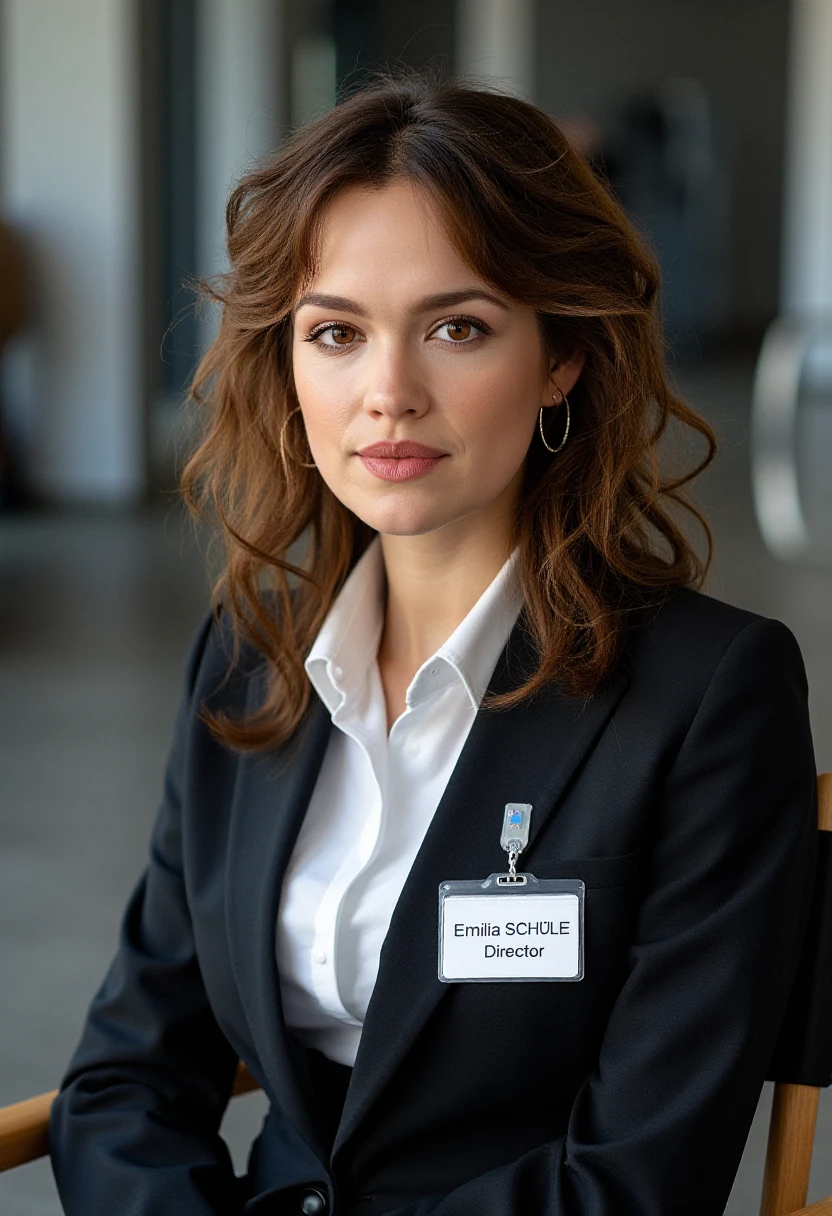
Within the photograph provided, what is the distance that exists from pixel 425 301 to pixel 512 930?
1.87ft

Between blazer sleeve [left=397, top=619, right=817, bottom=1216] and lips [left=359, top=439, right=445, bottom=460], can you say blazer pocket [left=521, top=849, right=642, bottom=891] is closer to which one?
blazer sleeve [left=397, top=619, right=817, bottom=1216]

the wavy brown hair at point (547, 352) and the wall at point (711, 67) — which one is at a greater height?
the wall at point (711, 67)

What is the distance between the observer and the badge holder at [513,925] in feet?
4.50

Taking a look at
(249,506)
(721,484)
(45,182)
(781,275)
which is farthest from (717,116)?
(249,506)

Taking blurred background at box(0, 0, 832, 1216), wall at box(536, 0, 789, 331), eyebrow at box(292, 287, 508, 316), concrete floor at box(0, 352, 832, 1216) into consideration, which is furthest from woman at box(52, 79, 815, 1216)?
wall at box(536, 0, 789, 331)

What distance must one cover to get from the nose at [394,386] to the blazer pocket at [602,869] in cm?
43

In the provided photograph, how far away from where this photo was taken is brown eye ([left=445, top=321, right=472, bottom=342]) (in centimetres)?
143

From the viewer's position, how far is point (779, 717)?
138cm

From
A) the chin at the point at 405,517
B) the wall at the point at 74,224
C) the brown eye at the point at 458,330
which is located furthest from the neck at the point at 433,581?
the wall at the point at 74,224

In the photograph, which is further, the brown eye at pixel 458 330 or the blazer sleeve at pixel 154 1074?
the blazer sleeve at pixel 154 1074

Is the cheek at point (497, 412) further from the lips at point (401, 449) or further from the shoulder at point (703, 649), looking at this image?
the shoulder at point (703, 649)

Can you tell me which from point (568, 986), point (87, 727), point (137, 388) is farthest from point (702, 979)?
point (137, 388)

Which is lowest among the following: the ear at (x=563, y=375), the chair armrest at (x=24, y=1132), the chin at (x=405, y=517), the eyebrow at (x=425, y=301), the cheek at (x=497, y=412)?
the chair armrest at (x=24, y=1132)

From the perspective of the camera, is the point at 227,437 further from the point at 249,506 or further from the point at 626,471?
the point at 626,471
